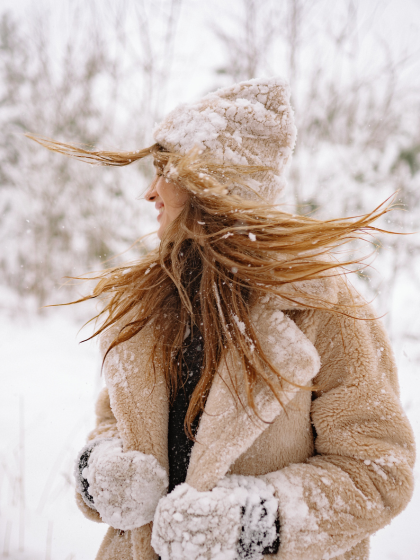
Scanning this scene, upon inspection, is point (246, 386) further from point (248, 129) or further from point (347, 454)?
point (248, 129)

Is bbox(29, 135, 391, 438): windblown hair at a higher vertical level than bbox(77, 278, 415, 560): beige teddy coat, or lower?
higher

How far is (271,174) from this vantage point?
1.14 metres

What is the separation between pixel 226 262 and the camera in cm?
109

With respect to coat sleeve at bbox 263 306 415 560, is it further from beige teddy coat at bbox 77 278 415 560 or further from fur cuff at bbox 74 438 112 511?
fur cuff at bbox 74 438 112 511


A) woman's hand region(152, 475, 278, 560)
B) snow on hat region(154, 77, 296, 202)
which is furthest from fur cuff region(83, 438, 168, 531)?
snow on hat region(154, 77, 296, 202)

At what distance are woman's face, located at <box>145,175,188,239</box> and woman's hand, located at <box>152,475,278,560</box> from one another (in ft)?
2.87

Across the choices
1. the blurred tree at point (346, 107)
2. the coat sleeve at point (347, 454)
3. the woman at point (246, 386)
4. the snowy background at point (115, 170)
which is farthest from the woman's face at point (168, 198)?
the blurred tree at point (346, 107)

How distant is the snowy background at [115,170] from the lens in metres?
2.93

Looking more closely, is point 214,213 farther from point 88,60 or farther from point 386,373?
point 88,60

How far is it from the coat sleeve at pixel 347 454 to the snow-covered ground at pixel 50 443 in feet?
5.73

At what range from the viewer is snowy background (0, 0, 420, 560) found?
293cm

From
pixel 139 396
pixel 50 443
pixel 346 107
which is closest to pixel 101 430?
pixel 139 396

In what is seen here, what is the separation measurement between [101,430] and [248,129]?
1.24 metres

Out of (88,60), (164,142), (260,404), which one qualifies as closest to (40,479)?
(260,404)
